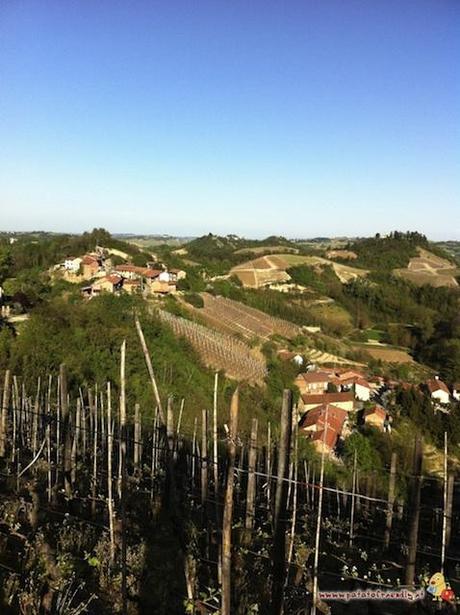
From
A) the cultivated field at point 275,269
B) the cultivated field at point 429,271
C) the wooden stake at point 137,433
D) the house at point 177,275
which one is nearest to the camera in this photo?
the wooden stake at point 137,433

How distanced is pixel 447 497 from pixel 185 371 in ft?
50.6

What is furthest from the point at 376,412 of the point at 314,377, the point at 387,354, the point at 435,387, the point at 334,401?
the point at 387,354

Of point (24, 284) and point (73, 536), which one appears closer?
point (73, 536)

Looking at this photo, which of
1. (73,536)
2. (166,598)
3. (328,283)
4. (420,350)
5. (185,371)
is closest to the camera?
(166,598)

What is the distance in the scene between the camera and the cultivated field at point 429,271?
6756 cm

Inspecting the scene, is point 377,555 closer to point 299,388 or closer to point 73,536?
point 73,536

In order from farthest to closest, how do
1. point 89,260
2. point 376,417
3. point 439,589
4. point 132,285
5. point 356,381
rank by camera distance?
point 89,260 < point 132,285 < point 356,381 < point 376,417 < point 439,589

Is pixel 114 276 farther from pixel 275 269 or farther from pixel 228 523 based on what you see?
pixel 275 269

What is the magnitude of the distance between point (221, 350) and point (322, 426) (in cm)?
852

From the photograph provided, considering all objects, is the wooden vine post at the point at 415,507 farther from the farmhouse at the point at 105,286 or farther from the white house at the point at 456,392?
the white house at the point at 456,392

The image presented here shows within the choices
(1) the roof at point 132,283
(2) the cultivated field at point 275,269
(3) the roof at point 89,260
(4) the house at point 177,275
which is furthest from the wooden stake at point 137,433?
(2) the cultivated field at point 275,269

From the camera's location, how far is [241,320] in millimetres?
34625

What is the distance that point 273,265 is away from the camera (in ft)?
205

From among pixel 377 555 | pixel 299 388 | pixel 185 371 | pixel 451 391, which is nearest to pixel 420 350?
pixel 451 391
